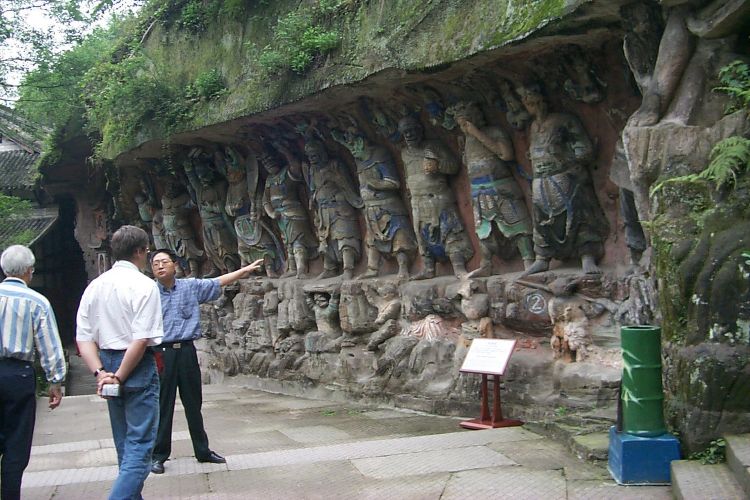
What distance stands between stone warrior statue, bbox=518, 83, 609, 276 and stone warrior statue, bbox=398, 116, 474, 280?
1.37m

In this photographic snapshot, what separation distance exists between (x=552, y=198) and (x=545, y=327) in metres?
1.13

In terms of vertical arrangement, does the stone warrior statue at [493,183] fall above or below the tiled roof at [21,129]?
below

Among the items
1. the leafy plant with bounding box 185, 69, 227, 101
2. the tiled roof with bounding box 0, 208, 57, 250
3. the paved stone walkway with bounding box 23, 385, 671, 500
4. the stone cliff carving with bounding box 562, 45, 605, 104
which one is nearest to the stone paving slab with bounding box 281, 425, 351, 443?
the paved stone walkway with bounding box 23, 385, 671, 500

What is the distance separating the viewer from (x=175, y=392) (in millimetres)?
5301

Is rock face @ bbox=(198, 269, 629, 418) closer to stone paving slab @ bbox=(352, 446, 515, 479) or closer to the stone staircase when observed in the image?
stone paving slab @ bbox=(352, 446, 515, 479)

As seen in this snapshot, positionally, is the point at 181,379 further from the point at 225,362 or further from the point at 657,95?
the point at 225,362

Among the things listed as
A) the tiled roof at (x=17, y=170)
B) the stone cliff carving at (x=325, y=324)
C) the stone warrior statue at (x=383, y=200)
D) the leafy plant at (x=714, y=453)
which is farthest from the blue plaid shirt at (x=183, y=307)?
the tiled roof at (x=17, y=170)

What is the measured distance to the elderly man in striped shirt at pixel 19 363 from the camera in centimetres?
416

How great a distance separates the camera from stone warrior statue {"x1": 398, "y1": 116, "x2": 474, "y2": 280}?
839 centimetres

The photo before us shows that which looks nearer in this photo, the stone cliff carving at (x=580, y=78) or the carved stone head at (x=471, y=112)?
the stone cliff carving at (x=580, y=78)

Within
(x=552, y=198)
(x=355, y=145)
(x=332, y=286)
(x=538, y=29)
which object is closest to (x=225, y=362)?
(x=332, y=286)

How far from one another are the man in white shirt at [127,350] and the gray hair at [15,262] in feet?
1.79

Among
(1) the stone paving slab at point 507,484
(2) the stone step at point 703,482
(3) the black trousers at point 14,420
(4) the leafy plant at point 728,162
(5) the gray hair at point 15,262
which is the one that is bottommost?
(1) the stone paving slab at point 507,484

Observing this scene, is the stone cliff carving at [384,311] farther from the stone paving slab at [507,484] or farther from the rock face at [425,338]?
the stone paving slab at [507,484]
